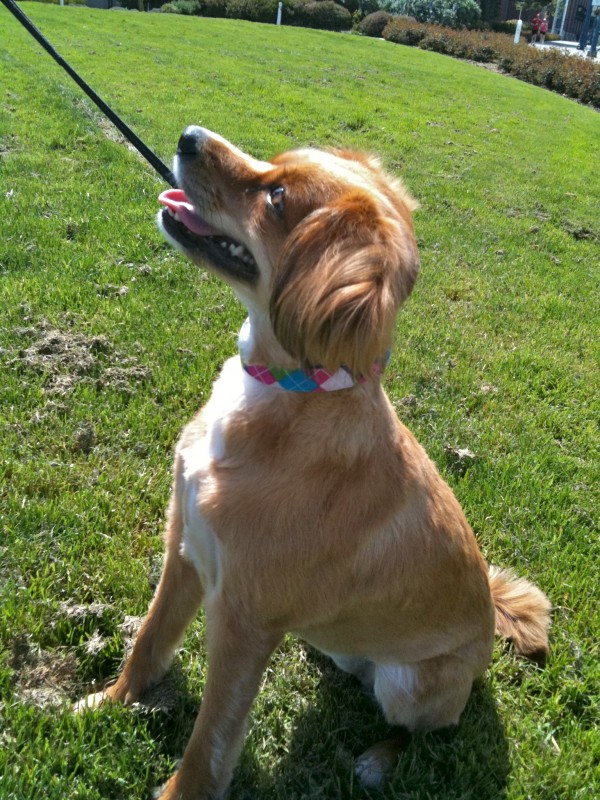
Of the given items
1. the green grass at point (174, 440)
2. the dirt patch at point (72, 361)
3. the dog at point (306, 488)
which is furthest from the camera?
the dirt patch at point (72, 361)

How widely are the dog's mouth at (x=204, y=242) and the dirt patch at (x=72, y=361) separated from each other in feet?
5.14

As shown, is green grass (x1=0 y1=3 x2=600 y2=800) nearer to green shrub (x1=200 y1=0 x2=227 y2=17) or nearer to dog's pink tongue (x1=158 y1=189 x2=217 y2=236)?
dog's pink tongue (x1=158 y1=189 x2=217 y2=236)

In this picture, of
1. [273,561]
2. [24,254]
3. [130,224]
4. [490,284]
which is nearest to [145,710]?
[273,561]

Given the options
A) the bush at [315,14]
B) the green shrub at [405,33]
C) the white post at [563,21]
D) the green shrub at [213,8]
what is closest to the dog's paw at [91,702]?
the green shrub at [405,33]

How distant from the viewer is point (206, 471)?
6.92 ft

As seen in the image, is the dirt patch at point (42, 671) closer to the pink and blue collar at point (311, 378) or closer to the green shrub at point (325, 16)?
the pink and blue collar at point (311, 378)

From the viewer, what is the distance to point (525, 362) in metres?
4.93

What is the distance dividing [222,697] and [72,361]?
2.39 m

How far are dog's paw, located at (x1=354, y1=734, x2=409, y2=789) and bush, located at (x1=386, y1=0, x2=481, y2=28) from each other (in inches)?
1499

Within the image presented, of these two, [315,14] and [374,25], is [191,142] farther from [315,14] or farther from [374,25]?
[374,25]

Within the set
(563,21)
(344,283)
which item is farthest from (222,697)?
(563,21)

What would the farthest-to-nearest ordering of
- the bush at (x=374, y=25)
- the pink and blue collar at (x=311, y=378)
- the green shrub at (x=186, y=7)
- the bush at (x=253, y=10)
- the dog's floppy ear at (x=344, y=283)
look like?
the bush at (x=374, y=25), the bush at (x=253, y=10), the green shrub at (x=186, y=7), the pink and blue collar at (x=311, y=378), the dog's floppy ear at (x=344, y=283)

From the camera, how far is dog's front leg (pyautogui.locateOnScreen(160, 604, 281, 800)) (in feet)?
6.66

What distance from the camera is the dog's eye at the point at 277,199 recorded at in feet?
6.91
